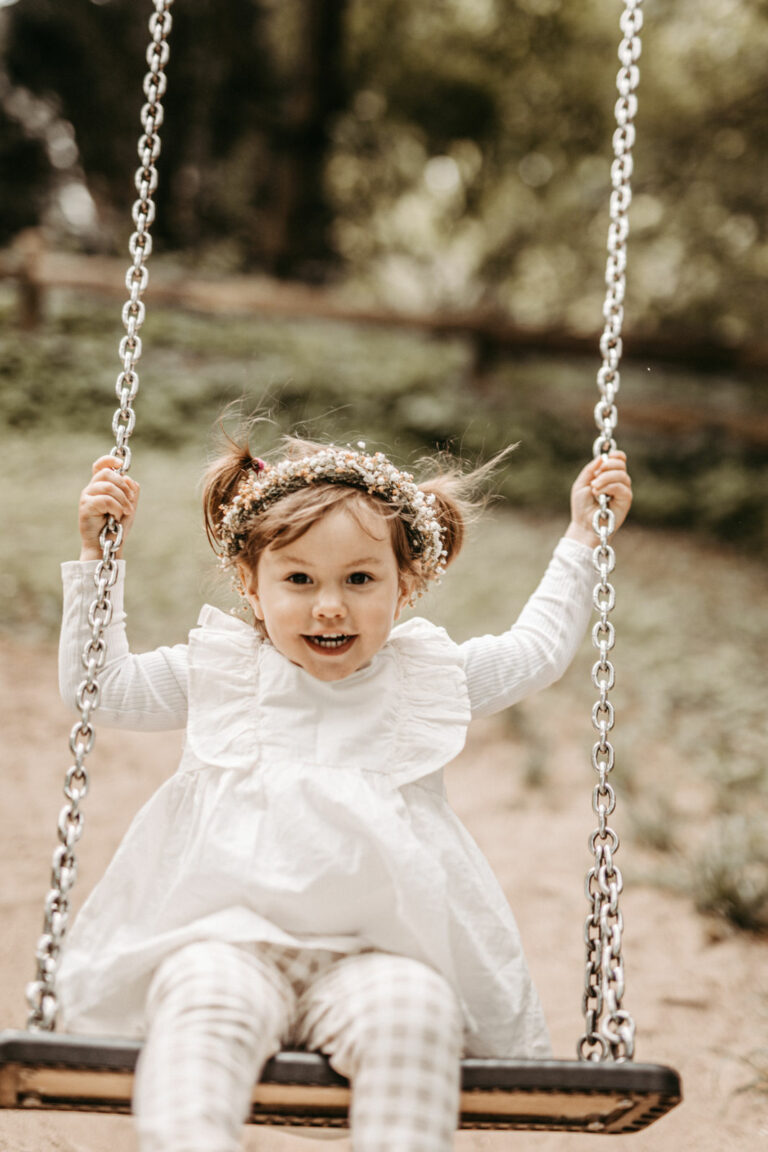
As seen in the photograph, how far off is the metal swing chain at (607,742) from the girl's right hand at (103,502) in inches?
36.7

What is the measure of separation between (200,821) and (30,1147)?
4.72ft

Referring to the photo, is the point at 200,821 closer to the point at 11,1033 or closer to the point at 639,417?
the point at 11,1033

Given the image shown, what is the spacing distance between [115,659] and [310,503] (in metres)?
0.49

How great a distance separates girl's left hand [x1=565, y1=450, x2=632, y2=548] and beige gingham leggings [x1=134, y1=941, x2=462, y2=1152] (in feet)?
3.41

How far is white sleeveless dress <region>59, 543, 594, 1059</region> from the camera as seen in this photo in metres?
1.93

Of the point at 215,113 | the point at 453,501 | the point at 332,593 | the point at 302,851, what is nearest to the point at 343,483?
the point at 332,593

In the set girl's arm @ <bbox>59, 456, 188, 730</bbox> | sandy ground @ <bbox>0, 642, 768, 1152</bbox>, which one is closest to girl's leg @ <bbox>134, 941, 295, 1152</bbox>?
girl's arm @ <bbox>59, 456, 188, 730</bbox>

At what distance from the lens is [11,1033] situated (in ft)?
5.50

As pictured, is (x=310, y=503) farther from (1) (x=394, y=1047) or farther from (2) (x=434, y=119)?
(2) (x=434, y=119)

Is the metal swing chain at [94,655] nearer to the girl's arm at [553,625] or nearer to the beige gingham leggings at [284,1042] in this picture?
the beige gingham leggings at [284,1042]

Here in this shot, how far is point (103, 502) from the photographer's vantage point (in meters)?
2.16

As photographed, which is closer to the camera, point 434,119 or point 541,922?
point 541,922

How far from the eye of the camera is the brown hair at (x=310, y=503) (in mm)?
2119

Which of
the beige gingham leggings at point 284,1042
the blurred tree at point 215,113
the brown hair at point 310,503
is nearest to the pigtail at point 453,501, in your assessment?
the brown hair at point 310,503
